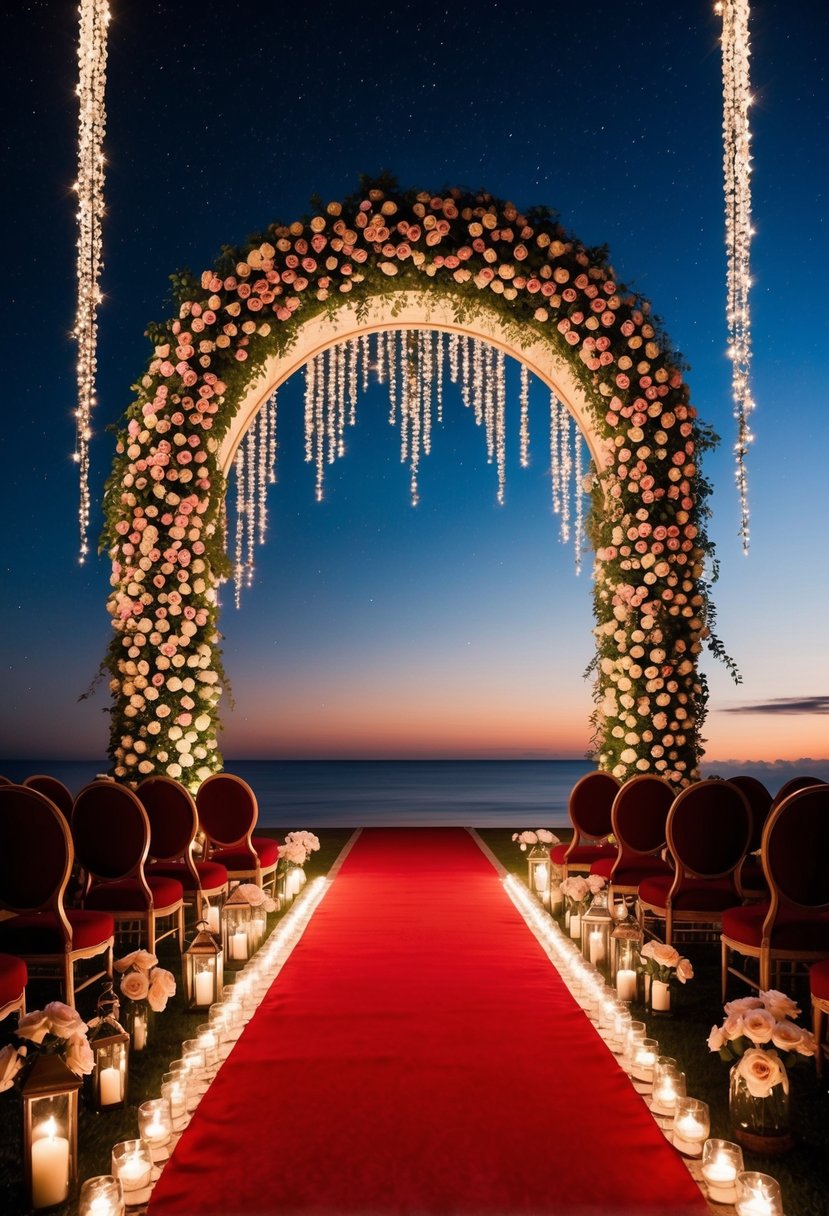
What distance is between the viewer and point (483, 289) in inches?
257

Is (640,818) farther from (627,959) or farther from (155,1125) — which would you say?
(155,1125)

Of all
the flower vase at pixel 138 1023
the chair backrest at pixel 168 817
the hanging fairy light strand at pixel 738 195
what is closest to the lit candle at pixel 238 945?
the chair backrest at pixel 168 817

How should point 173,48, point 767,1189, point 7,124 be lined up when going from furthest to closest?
1. point 7,124
2. point 173,48
3. point 767,1189

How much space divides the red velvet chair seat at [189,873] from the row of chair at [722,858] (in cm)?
199

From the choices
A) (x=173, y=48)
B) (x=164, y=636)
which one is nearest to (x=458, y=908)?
(x=164, y=636)

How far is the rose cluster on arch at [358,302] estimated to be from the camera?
20.5 feet

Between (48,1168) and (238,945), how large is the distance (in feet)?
7.22

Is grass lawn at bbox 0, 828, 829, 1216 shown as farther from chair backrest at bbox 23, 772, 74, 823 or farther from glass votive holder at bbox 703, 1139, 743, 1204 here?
chair backrest at bbox 23, 772, 74, 823

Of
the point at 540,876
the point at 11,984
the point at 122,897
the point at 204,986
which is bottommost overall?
Answer: the point at 540,876

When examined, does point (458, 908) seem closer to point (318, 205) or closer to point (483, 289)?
point (483, 289)

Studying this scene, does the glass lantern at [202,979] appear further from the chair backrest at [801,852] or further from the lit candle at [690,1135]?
the chair backrest at [801,852]

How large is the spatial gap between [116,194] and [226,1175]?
8.32m

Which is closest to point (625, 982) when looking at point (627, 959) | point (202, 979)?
point (627, 959)

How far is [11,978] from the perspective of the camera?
2703 mm
